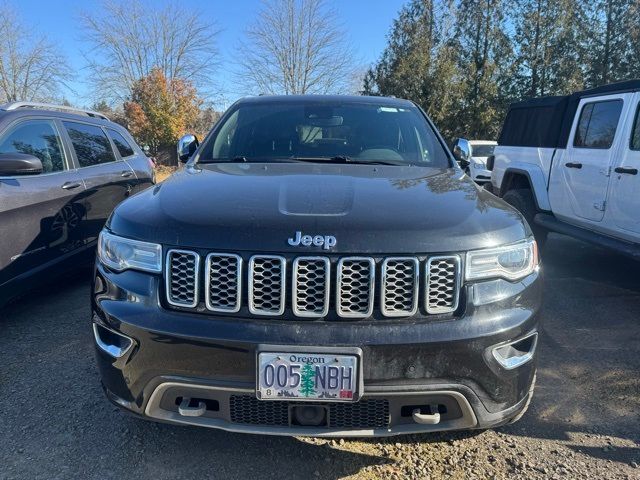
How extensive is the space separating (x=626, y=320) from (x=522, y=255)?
2.88 m

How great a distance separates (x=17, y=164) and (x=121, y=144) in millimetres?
2382

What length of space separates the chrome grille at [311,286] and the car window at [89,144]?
3613 millimetres

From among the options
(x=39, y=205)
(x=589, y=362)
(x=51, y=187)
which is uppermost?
(x=51, y=187)

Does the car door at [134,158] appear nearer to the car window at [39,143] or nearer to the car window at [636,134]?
the car window at [39,143]

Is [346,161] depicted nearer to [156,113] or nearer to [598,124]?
[598,124]

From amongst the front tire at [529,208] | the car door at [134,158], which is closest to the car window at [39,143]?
the car door at [134,158]

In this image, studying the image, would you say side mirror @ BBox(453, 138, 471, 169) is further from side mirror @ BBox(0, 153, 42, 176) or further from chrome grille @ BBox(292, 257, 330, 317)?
side mirror @ BBox(0, 153, 42, 176)

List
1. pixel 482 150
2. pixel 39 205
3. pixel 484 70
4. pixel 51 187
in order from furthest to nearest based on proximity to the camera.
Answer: pixel 484 70 < pixel 482 150 < pixel 51 187 < pixel 39 205

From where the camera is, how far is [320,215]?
207 centimetres

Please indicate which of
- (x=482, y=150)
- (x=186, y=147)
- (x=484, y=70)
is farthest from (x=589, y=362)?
(x=484, y=70)

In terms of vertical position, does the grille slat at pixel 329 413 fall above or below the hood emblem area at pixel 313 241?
below

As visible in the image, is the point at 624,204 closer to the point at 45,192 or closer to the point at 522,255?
the point at 522,255

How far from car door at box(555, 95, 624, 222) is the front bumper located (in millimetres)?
3590

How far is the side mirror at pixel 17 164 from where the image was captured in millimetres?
3465
